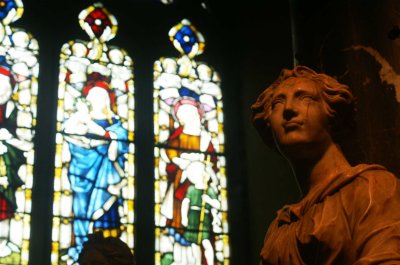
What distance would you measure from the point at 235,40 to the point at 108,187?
6.81ft

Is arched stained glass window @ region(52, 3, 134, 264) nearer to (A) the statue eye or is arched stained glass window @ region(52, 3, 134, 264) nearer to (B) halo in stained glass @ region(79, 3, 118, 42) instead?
(B) halo in stained glass @ region(79, 3, 118, 42)

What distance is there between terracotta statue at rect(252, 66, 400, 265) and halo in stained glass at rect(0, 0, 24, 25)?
6.53 meters

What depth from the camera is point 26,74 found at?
9789 mm

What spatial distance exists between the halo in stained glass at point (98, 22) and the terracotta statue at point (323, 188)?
21.8 ft

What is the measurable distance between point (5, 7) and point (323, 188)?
6976 millimetres

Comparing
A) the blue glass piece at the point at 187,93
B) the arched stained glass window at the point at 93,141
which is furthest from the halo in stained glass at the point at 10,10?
the blue glass piece at the point at 187,93

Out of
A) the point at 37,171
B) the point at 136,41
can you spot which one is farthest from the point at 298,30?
the point at 136,41

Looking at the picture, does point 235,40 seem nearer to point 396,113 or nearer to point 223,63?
point 223,63

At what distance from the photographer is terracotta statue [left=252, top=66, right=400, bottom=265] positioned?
3.31 metres

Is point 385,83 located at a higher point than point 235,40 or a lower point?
lower

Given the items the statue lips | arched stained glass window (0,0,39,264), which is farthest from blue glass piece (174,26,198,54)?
the statue lips

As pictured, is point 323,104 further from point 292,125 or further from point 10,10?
point 10,10

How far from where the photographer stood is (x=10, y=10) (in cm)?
1009

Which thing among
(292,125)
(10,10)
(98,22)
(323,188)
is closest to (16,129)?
(10,10)
